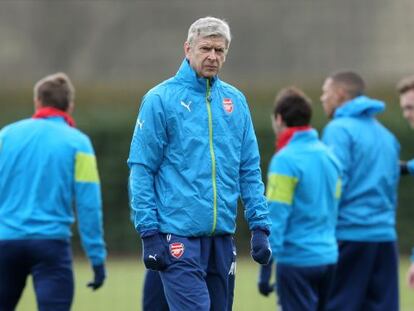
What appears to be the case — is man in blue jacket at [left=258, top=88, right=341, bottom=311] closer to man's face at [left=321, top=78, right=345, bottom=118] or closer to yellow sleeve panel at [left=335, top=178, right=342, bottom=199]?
yellow sleeve panel at [left=335, top=178, right=342, bottom=199]

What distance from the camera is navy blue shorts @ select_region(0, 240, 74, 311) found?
917 centimetres

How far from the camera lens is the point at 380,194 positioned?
1057 cm

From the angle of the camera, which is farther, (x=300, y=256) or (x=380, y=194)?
(x=380, y=194)

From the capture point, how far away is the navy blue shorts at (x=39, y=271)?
9.17m

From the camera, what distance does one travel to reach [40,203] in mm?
9227

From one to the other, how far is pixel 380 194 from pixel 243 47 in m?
20.3

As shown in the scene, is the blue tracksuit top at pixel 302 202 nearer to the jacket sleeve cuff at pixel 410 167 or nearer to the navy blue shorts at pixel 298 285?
the navy blue shorts at pixel 298 285

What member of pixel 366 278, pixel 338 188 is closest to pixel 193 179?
pixel 338 188

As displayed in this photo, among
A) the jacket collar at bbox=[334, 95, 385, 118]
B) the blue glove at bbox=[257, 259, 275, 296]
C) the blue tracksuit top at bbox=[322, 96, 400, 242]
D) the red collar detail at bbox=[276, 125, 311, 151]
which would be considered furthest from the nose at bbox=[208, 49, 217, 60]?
the jacket collar at bbox=[334, 95, 385, 118]

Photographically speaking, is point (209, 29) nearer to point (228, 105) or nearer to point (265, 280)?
point (228, 105)

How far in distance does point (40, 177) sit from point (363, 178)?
2.67 metres

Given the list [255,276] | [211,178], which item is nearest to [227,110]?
[211,178]

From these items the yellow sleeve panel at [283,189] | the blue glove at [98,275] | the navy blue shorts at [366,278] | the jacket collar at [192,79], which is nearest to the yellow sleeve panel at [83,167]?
the blue glove at [98,275]

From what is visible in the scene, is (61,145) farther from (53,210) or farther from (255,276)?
(255,276)
